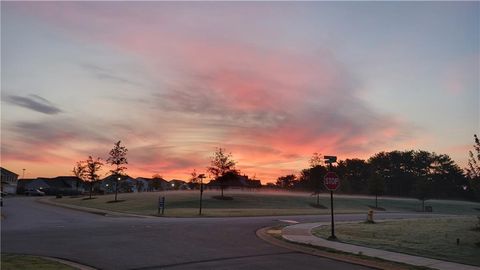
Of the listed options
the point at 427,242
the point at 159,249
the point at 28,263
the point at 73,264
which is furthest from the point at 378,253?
the point at 28,263

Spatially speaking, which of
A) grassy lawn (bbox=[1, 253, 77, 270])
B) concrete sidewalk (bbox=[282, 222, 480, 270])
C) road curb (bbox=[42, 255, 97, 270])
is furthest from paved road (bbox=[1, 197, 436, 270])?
concrete sidewalk (bbox=[282, 222, 480, 270])

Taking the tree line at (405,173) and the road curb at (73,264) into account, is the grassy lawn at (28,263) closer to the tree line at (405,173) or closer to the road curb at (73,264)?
the road curb at (73,264)

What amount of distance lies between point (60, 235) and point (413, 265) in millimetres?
13872

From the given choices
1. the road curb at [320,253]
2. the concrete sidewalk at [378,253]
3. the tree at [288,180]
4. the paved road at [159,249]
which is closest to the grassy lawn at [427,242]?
the concrete sidewalk at [378,253]

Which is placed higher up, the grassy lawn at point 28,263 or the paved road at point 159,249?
the paved road at point 159,249

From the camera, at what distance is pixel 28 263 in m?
11.7

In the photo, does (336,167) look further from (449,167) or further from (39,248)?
(39,248)

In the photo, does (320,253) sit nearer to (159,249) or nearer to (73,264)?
(159,249)

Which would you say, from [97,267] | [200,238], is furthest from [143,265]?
[200,238]

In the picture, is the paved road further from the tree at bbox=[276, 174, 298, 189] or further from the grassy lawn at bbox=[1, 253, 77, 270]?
the tree at bbox=[276, 174, 298, 189]

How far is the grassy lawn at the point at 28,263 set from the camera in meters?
11.1

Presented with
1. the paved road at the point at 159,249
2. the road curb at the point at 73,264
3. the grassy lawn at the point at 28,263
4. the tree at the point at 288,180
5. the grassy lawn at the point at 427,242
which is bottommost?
the road curb at the point at 73,264

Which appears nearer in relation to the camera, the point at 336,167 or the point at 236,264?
the point at 236,264

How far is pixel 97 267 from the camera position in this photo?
39.1 feet
